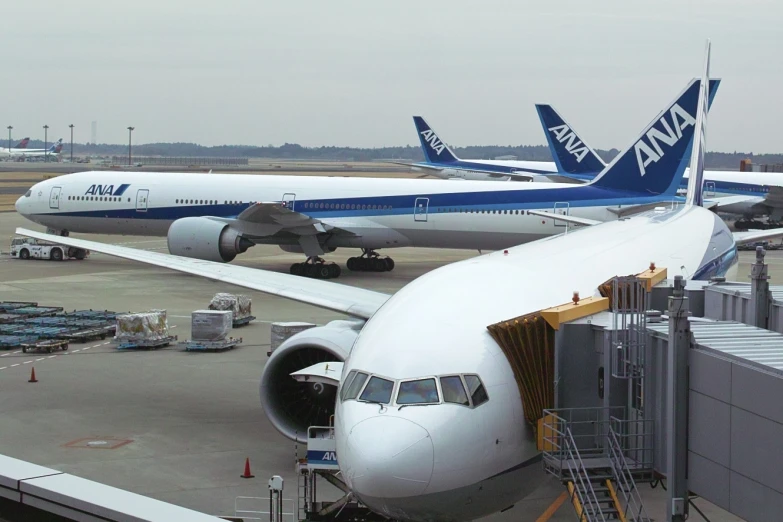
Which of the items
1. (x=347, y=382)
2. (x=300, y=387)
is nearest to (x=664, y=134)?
(x=300, y=387)

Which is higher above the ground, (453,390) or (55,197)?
(55,197)

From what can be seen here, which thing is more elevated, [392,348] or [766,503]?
[392,348]

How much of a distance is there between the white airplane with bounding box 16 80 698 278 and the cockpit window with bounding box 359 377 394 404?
1070 inches

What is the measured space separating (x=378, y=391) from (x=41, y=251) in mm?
37927

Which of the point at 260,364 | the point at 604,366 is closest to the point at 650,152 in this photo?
the point at 260,364

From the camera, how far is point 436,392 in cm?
1189

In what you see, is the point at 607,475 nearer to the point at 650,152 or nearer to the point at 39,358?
the point at 39,358

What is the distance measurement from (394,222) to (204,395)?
1966cm

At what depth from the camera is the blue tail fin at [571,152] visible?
69.7 metres

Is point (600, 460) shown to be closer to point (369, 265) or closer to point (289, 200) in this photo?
point (289, 200)

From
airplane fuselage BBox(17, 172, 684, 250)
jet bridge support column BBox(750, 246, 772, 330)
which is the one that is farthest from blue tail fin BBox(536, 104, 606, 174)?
jet bridge support column BBox(750, 246, 772, 330)

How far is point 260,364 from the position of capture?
86.3 ft

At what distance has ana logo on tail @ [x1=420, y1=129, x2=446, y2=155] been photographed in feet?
327

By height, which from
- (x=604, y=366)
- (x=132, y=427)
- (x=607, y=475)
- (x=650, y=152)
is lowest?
(x=132, y=427)
